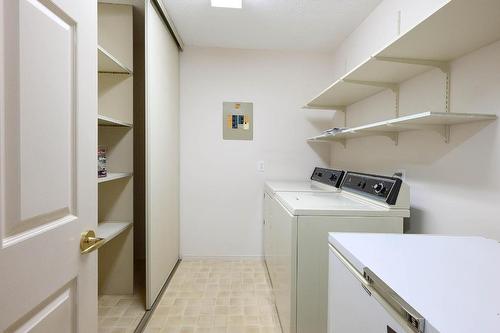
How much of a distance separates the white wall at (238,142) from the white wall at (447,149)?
915 millimetres

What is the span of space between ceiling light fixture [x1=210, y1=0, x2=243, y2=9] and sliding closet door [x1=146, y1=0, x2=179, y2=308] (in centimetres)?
49

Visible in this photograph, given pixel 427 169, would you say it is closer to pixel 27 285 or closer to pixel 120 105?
pixel 27 285

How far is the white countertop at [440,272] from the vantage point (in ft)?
1.59

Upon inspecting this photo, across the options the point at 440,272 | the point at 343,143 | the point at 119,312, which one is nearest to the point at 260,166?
the point at 343,143

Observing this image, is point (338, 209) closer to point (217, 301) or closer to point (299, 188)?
point (299, 188)

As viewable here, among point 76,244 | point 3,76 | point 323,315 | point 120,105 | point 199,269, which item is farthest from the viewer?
point 199,269

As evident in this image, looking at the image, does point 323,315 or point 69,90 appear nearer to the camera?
point 69,90

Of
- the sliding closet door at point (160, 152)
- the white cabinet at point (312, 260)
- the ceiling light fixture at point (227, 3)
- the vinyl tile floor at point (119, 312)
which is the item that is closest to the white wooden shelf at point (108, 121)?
the sliding closet door at point (160, 152)

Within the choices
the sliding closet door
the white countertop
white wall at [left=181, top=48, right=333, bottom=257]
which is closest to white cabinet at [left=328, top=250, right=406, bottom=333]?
the white countertop

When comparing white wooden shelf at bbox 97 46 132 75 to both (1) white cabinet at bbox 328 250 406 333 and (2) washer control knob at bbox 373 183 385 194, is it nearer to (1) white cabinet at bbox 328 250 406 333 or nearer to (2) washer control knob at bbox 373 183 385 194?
(1) white cabinet at bbox 328 250 406 333

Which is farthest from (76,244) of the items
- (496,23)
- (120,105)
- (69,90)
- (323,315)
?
(496,23)

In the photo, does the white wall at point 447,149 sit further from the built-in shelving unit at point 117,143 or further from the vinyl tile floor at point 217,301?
the built-in shelving unit at point 117,143

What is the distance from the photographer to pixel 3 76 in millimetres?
552

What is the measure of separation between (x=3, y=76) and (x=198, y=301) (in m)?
2.02
